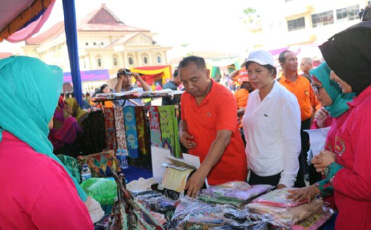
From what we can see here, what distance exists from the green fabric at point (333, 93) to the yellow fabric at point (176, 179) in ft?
2.66

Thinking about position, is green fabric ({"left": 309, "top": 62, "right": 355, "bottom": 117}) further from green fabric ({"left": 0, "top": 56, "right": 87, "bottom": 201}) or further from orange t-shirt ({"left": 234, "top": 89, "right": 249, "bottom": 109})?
orange t-shirt ({"left": 234, "top": 89, "right": 249, "bottom": 109})

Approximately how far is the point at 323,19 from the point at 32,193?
24.7m

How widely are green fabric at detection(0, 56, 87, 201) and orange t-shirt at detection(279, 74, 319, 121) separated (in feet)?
10.2

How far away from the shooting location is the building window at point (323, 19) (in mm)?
21697

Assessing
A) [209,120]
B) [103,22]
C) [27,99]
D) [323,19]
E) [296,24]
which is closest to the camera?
[27,99]

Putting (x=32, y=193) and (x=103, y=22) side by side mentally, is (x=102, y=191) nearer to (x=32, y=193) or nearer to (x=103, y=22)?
(x=32, y=193)

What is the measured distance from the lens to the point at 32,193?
0.87m

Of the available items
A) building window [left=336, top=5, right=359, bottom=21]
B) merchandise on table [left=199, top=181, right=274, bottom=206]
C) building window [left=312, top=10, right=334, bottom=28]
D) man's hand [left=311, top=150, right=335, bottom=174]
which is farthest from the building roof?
man's hand [left=311, top=150, right=335, bottom=174]

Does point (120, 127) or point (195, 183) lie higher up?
point (120, 127)

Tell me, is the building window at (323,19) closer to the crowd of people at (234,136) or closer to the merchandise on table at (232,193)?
the crowd of people at (234,136)

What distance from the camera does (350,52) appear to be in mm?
1245

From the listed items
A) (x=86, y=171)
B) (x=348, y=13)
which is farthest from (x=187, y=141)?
(x=348, y=13)

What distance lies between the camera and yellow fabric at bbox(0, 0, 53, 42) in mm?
3754

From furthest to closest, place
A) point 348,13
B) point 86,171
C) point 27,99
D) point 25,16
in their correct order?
point 348,13 < point 25,16 < point 86,171 < point 27,99
